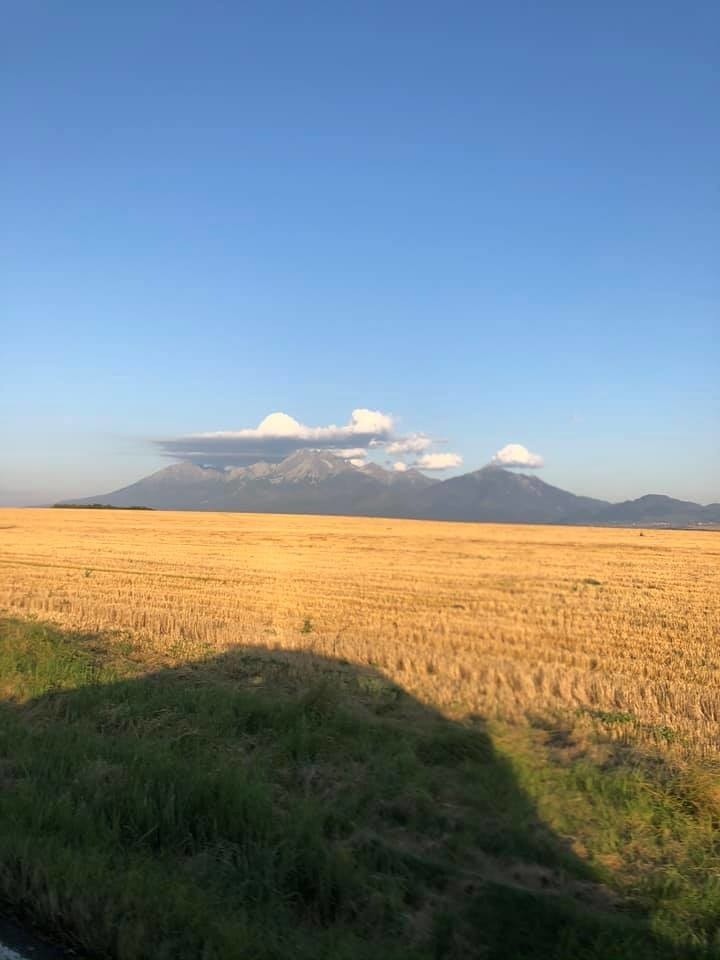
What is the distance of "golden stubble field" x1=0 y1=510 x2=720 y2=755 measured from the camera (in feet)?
36.6

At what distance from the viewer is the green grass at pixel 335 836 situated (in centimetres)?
482

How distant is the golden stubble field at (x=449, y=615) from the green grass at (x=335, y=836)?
1987mm

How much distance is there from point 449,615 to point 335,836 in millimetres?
13325

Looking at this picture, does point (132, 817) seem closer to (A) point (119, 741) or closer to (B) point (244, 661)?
(A) point (119, 741)

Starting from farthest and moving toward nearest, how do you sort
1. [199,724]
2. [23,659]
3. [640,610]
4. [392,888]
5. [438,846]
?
1. [640,610]
2. [23,659]
3. [199,724]
4. [438,846]
5. [392,888]

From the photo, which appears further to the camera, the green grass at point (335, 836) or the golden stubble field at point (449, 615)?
the golden stubble field at point (449, 615)

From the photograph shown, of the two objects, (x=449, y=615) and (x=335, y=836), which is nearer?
(x=335, y=836)

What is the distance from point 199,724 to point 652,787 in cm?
468

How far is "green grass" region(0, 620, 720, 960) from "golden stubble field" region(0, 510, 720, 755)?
199 centimetres

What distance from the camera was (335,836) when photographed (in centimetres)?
620

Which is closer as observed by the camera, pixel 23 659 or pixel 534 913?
pixel 534 913

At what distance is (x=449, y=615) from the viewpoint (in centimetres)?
1930

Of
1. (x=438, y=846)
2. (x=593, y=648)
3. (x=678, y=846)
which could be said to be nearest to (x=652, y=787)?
(x=678, y=846)

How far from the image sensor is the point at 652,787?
Result: 284 inches
